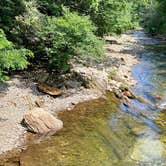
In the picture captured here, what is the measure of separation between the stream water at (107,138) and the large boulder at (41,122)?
→ 14.8 inches

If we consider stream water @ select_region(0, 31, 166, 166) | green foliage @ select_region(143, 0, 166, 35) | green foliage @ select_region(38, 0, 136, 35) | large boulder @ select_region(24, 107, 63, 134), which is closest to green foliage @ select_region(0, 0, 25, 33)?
green foliage @ select_region(38, 0, 136, 35)

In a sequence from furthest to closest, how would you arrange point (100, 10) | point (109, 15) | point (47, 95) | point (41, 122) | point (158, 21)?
point (158, 21) < point (109, 15) < point (100, 10) < point (47, 95) < point (41, 122)

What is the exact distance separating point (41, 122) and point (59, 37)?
6078mm

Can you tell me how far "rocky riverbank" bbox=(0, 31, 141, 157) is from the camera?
43.8ft

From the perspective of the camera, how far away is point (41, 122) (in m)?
13.6

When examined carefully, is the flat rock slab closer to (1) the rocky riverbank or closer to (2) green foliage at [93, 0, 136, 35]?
(1) the rocky riverbank

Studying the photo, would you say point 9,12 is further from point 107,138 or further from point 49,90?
point 107,138

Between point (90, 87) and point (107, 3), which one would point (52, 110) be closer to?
point (90, 87)

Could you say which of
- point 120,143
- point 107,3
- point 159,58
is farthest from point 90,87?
point 159,58

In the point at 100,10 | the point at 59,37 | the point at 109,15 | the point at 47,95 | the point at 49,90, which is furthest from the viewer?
the point at 109,15

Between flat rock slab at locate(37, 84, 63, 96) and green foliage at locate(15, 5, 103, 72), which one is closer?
flat rock slab at locate(37, 84, 63, 96)

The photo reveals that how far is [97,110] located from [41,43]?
19.7ft

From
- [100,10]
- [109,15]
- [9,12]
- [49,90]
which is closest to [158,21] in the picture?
[109,15]

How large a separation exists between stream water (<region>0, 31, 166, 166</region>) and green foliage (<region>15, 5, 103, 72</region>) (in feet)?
10.3
